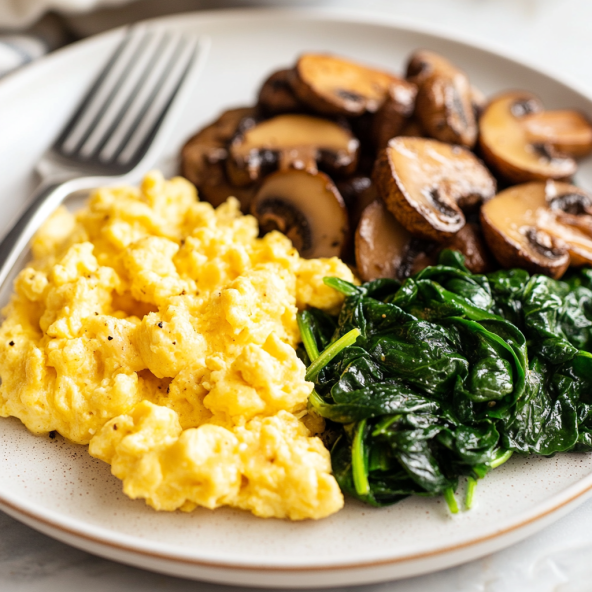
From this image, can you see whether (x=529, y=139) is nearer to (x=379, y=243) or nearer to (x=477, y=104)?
(x=477, y=104)

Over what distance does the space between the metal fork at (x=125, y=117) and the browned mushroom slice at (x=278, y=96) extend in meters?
0.72

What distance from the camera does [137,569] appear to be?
8.87 ft

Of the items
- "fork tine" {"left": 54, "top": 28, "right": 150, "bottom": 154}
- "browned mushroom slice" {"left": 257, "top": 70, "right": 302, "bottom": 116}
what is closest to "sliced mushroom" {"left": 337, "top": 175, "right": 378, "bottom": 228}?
"browned mushroom slice" {"left": 257, "top": 70, "right": 302, "bottom": 116}

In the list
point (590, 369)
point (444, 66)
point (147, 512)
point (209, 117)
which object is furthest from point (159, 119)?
point (590, 369)

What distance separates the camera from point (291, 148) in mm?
4035

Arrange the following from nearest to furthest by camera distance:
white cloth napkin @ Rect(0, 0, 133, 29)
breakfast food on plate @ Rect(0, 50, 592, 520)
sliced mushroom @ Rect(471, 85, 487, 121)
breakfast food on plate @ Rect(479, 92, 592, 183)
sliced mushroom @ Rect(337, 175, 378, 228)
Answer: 1. breakfast food on plate @ Rect(0, 50, 592, 520)
2. sliced mushroom @ Rect(337, 175, 378, 228)
3. breakfast food on plate @ Rect(479, 92, 592, 183)
4. sliced mushroom @ Rect(471, 85, 487, 121)
5. white cloth napkin @ Rect(0, 0, 133, 29)

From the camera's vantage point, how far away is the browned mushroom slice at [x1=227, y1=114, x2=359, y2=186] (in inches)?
155

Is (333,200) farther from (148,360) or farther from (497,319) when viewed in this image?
(148,360)

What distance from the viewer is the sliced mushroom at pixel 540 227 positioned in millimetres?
3471

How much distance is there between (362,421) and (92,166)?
2789mm

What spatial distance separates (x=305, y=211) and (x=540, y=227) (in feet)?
A: 4.55

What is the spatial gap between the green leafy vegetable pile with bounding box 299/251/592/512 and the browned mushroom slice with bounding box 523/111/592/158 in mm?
1359

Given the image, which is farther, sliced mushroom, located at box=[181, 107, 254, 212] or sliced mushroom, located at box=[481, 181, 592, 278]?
sliced mushroom, located at box=[181, 107, 254, 212]

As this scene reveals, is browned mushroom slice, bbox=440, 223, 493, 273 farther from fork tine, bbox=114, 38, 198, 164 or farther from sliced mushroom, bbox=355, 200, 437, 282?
fork tine, bbox=114, 38, 198, 164
